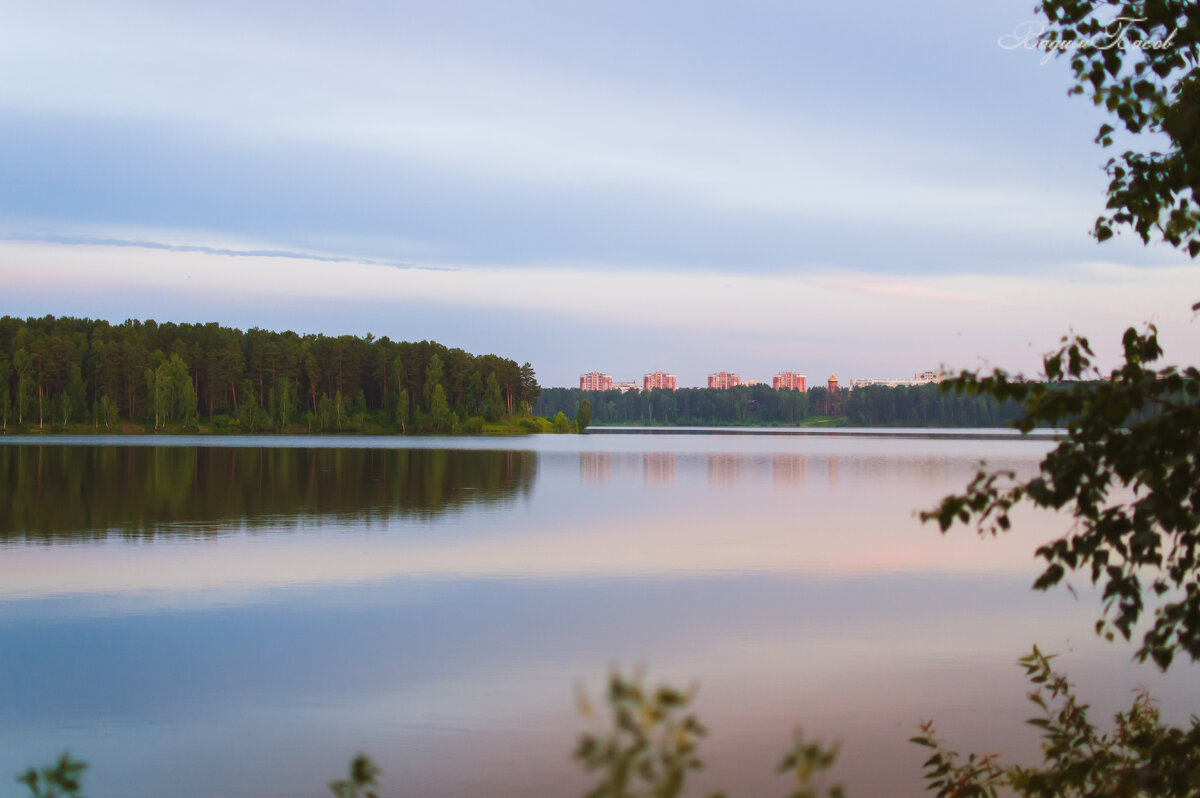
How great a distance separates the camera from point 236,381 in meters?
145

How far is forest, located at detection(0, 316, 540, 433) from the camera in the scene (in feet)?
434

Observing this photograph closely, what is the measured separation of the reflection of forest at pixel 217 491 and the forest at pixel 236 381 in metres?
79.6

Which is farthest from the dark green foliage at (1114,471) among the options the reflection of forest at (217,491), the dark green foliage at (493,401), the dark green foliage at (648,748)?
the dark green foliage at (493,401)

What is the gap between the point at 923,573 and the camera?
19.9 meters

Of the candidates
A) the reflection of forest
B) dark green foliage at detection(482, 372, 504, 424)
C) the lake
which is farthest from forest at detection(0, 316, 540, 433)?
the lake

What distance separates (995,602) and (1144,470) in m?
14.0

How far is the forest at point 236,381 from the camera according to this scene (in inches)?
5212

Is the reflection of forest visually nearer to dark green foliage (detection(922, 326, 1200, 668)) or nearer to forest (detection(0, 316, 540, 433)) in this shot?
dark green foliage (detection(922, 326, 1200, 668))

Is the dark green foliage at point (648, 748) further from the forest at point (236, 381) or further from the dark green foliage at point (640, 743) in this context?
the forest at point (236, 381)

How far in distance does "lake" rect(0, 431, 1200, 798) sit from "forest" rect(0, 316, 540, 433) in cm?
11283

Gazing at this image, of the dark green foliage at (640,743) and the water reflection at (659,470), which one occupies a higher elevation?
the dark green foliage at (640,743)

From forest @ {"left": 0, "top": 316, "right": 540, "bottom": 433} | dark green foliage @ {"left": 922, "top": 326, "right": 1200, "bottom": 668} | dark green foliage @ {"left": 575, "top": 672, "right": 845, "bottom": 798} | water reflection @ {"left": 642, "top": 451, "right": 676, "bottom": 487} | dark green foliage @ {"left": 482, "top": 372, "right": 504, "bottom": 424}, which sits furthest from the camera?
dark green foliage @ {"left": 482, "top": 372, "right": 504, "bottom": 424}

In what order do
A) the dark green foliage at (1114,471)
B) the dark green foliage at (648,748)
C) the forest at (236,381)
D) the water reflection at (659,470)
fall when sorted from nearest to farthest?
1. the dark green foliage at (648,748)
2. the dark green foliage at (1114,471)
3. the water reflection at (659,470)
4. the forest at (236,381)

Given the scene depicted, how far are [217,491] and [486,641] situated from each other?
25.1 m
